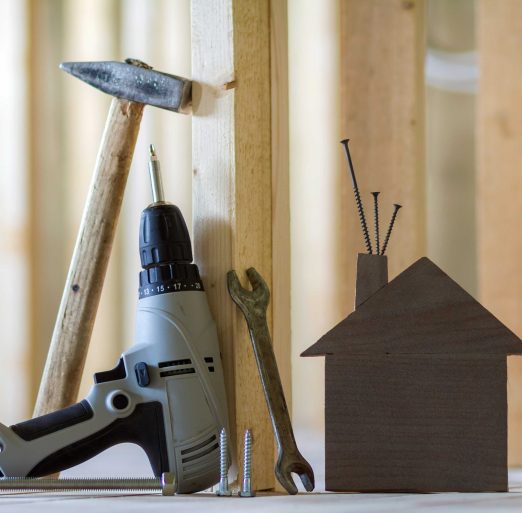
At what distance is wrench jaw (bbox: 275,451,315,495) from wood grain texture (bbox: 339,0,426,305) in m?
0.70

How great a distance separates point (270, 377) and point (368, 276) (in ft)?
0.38

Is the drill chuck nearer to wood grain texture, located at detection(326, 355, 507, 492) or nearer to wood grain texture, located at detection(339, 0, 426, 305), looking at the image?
Answer: wood grain texture, located at detection(326, 355, 507, 492)

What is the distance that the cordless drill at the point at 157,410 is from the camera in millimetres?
722

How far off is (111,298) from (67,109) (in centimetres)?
35

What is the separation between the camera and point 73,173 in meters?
1.63

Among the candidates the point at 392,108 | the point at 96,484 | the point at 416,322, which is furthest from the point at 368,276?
the point at 392,108

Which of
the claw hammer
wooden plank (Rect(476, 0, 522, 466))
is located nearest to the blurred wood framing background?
wooden plank (Rect(476, 0, 522, 466))

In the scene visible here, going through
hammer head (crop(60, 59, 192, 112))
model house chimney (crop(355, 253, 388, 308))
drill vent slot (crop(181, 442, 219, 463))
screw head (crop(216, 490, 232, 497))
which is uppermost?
hammer head (crop(60, 59, 192, 112))

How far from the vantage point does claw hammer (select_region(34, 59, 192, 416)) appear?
2.87 ft

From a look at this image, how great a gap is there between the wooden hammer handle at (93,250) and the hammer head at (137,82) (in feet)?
0.06

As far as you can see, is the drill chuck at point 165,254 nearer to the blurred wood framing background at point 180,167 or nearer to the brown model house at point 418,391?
the brown model house at point 418,391

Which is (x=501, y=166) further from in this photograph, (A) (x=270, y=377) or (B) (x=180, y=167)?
(A) (x=270, y=377)

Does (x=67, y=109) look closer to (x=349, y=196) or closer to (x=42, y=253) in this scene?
(x=42, y=253)

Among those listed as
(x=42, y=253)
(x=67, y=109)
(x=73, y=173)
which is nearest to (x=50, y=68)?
(x=67, y=109)
